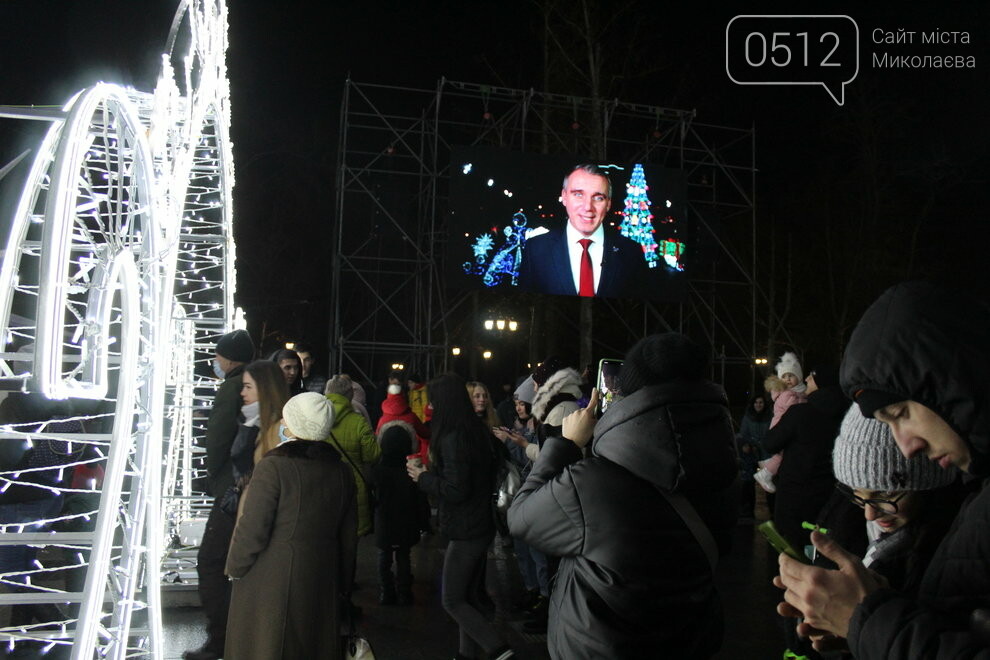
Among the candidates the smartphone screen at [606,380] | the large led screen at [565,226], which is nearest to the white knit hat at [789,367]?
the smartphone screen at [606,380]

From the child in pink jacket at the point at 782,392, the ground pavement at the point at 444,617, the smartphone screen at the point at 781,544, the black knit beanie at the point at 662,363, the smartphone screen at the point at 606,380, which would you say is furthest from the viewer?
the child in pink jacket at the point at 782,392

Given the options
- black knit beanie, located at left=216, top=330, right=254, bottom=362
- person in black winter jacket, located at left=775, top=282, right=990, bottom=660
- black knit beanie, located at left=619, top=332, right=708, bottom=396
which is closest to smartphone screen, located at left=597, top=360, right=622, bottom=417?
black knit beanie, located at left=619, top=332, right=708, bottom=396

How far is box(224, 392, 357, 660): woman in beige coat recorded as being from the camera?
3.66 meters

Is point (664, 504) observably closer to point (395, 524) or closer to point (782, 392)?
point (395, 524)

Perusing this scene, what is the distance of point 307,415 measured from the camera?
3756 millimetres

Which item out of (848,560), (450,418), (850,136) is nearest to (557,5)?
(850,136)

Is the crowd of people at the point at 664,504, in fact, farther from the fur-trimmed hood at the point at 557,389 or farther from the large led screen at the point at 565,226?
the large led screen at the point at 565,226

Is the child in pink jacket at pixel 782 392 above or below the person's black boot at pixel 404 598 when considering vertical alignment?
above

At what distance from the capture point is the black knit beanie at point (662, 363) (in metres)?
2.46

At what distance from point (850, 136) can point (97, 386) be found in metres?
22.5

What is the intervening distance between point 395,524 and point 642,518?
4307 millimetres

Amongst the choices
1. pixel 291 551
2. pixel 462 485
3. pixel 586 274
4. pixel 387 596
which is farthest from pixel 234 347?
pixel 586 274

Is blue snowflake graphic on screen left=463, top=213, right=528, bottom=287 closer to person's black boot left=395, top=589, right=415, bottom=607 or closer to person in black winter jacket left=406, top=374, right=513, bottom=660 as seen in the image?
person's black boot left=395, top=589, right=415, bottom=607

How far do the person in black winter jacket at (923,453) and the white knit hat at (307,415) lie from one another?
8.49ft
